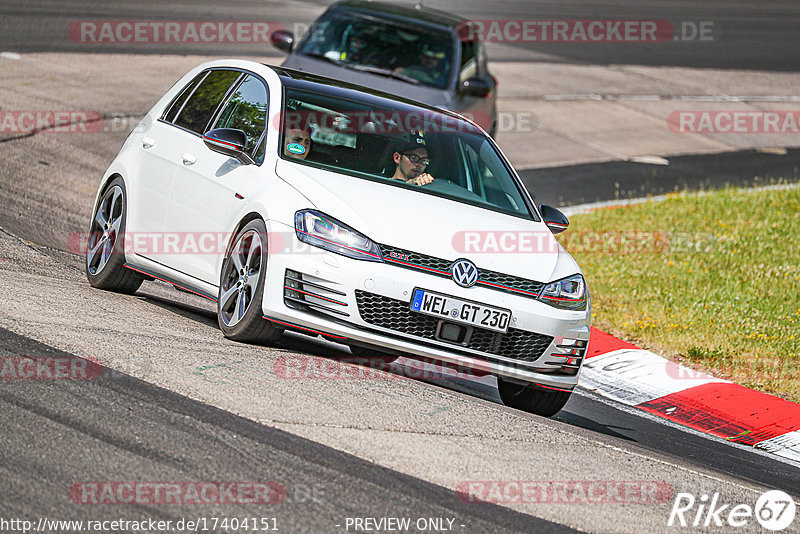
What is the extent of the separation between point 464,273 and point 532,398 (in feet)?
4.30

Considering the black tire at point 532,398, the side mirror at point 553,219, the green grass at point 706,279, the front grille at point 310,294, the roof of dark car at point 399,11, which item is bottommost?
the green grass at point 706,279

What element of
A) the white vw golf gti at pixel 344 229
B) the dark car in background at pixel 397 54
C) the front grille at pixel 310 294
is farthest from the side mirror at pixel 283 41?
the front grille at pixel 310 294

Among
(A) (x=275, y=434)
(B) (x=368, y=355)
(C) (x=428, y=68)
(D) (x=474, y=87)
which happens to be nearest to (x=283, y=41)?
(C) (x=428, y=68)

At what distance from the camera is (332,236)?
6715mm

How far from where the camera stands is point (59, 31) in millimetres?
20953

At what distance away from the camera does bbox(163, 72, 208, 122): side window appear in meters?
8.64

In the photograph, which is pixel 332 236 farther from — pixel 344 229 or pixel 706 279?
pixel 706 279

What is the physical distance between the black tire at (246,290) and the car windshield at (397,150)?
0.65 m

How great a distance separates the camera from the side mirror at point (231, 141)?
7.40 metres

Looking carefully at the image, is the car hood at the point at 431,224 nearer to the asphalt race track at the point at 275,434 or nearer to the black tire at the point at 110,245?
the asphalt race track at the point at 275,434

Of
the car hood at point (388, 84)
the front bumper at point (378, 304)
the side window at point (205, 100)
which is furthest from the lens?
the car hood at point (388, 84)

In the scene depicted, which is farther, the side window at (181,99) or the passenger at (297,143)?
the side window at (181,99)

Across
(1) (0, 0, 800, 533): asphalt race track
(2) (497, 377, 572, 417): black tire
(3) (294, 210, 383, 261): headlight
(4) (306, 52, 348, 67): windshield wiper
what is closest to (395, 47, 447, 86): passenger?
(4) (306, 52, 348, 67): windshield wiper

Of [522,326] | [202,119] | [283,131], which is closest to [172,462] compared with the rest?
[522,326]
